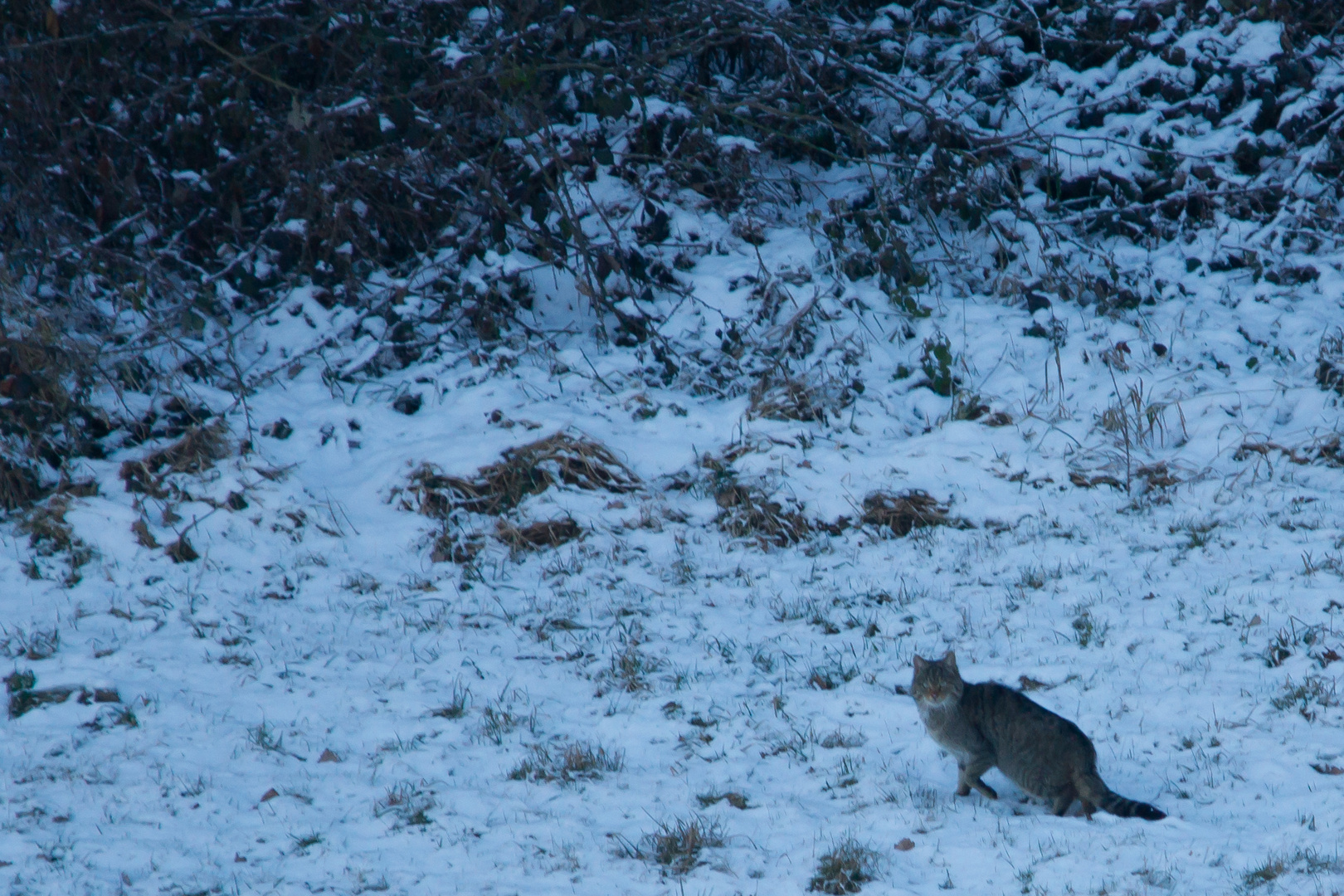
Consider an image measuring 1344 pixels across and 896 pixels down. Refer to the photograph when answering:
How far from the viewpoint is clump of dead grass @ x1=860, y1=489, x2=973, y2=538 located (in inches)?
286

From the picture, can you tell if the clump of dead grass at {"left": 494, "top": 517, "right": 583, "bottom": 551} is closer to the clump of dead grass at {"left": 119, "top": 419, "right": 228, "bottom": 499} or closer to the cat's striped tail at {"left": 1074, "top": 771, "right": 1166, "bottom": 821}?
the clump of dead grass at {"left": 119, "top": 419, "right": 228, "bottom": 499}

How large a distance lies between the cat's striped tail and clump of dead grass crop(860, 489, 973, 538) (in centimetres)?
300

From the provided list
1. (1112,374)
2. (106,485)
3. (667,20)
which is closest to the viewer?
(106,485)

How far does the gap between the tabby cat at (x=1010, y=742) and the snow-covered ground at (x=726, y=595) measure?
0.36 feet

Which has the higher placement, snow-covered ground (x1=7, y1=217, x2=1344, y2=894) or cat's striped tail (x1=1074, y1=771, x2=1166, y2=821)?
snow-covered ground (x1=7, y1=217, x2=1344, y2=894)

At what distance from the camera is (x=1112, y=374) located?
339 inches

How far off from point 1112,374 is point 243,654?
6.24 metres

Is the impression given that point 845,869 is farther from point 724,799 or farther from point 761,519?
point 761,519

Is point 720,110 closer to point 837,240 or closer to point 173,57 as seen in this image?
point 837,240

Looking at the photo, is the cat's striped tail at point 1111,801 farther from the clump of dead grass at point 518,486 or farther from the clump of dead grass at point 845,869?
the clump of dead grass at point 518,486

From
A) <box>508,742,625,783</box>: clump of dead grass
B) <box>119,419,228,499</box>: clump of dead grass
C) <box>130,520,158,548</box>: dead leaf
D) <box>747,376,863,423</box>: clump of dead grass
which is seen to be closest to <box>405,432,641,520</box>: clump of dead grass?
<box>747,376,863,423</box>: clump of dead grass

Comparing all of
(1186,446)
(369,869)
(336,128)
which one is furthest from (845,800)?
(336,128)

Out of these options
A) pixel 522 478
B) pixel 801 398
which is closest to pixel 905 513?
pixel 801 398

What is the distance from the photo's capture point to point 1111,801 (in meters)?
4.23
